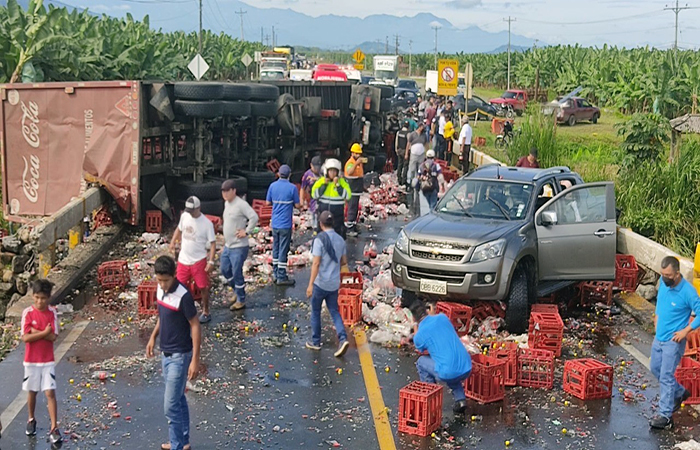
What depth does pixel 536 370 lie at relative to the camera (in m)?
9.38

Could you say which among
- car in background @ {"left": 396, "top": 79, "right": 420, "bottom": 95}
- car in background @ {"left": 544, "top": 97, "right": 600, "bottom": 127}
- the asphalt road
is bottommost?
the asphalt road

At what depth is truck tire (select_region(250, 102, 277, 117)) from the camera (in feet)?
64.4

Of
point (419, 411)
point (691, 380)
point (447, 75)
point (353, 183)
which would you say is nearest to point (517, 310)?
point (691, 380)

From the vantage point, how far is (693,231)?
15.0 m

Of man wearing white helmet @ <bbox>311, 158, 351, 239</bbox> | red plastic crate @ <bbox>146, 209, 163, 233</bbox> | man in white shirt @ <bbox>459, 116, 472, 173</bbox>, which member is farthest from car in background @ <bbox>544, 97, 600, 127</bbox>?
man wearing white helmet @ <bbox>311, 158, 351, 239</bbox>

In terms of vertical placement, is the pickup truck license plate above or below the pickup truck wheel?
above

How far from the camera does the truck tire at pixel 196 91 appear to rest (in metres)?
17.9

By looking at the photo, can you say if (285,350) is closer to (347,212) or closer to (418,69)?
(347,212)

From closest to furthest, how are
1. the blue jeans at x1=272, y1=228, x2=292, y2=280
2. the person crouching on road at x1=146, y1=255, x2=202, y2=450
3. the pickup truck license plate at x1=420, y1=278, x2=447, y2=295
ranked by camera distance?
1. the person crouching on road at x1=146, y1=255, x2=202, y2=450
2. the pickup truck license plate at x1=420, y1=278, x2=447, y2=295
3. the blue jeans at x1=272, y1=228, x2=292, y2=280

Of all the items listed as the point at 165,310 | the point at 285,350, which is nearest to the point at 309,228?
the point at 285,350

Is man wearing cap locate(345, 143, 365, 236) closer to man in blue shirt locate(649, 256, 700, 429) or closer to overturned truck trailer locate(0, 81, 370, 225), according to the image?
overturned truck trailer locate(0, 81, 370, 225)

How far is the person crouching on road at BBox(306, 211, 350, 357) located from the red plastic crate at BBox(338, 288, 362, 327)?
45.0 inches

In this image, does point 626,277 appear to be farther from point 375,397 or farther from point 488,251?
point 375,397

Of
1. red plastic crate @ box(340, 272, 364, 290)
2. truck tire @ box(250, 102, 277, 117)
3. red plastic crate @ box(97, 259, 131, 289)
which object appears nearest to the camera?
red plastic crate @ box(340, 272, 364, 290)
